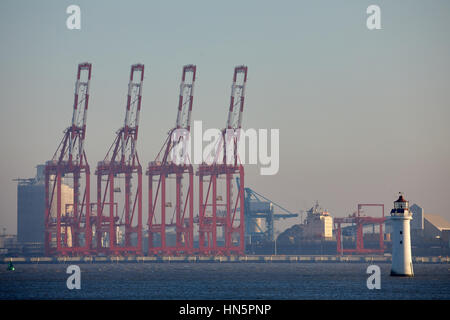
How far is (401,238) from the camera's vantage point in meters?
93.7

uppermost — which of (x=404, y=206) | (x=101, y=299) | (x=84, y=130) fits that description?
(x=84, y=130)

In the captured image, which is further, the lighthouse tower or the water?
the water

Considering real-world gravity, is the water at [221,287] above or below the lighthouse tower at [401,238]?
below

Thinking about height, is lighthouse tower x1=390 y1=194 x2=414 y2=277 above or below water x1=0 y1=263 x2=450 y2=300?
above

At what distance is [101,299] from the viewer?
301ft

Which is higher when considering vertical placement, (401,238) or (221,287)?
(401,238)

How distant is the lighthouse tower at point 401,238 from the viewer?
308 ft

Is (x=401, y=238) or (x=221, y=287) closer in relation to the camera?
(x=401, y=238)

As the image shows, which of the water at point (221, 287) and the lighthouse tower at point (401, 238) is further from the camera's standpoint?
the water at point (221, 287)

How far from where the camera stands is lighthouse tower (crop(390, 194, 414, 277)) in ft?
308

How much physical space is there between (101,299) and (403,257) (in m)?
31.3

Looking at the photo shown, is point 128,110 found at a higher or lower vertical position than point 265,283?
higher
